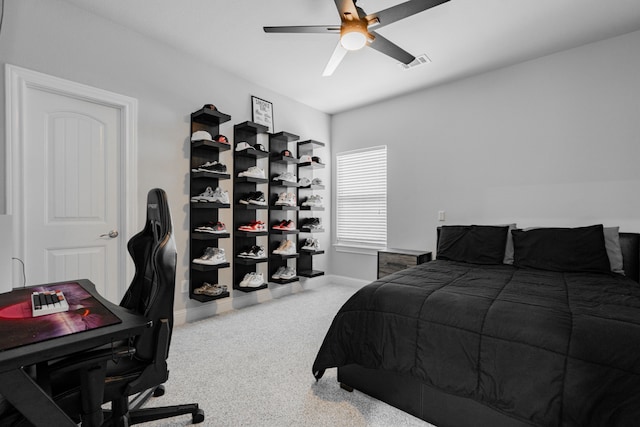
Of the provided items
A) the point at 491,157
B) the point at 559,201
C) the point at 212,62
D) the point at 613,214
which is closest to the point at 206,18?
the point at 212,62

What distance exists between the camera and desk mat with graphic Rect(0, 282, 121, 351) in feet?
3.07

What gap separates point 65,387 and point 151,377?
0.96 feet

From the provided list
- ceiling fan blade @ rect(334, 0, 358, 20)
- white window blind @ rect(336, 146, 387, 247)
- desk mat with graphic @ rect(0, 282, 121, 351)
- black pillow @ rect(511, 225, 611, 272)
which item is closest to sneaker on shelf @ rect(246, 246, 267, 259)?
white window blind @ rect(336, 146, 387, 247)

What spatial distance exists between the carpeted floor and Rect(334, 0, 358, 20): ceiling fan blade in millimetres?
2395

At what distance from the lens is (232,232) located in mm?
3641

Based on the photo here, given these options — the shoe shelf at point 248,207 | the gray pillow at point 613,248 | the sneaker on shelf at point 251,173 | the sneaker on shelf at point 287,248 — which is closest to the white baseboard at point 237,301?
the sneaker on shelf at point 287,248

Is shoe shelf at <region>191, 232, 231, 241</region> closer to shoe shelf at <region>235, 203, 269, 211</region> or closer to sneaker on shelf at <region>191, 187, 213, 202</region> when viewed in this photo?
sneaker on shelf at <region>191, 187, 213, 202</region>

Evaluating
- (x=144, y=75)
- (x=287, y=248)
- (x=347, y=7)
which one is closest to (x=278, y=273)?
(x=287, y=248)

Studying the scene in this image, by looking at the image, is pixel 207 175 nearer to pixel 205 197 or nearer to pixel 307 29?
pixel 205 197

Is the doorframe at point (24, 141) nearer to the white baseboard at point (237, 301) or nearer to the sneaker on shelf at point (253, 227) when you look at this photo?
the white baseboard at point (237, 301)

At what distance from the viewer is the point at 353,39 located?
213 cm

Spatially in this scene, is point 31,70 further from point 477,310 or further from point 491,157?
Answer: point 491,157

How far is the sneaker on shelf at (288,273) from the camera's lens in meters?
3.99

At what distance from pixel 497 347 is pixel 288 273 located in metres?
2.92
